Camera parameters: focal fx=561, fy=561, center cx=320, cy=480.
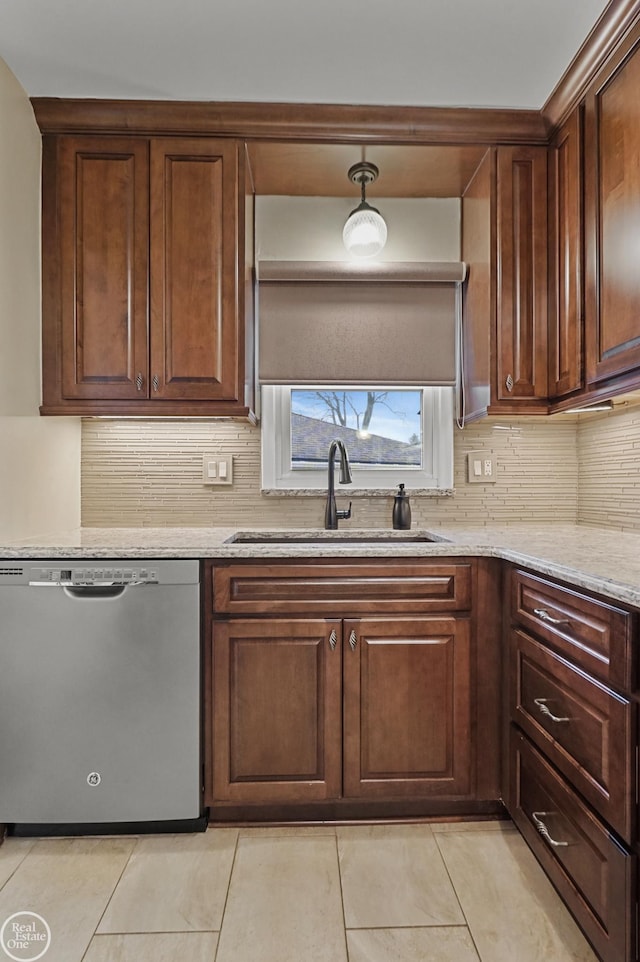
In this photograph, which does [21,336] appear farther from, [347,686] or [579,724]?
[579,724]

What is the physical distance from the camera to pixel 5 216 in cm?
185

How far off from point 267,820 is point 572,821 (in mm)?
944

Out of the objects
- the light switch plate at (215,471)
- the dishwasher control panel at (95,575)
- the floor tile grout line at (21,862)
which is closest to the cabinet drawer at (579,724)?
the dishwasher control panel at (95,575)

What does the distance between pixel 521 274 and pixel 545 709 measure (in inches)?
60.2

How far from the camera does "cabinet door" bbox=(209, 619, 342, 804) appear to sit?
1762 millimetres

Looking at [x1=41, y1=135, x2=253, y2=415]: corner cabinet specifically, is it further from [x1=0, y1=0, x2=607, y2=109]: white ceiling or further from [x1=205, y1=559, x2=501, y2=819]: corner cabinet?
[x1=205, y1=559, x2=501, y2=819]: corner cabinet

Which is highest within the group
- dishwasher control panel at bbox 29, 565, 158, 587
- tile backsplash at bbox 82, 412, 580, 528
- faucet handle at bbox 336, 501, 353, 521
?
tile backsplash at bbox 82, 412, 580, 528

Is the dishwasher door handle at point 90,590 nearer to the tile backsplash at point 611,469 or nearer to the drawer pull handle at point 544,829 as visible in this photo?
the drawer pull handle at point 544,829

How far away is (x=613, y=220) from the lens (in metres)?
1.73

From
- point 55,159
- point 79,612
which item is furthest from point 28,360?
point 79,612

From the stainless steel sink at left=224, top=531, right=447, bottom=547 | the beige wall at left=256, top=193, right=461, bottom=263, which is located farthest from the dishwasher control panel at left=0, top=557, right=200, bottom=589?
the beige wall at left=256, top=193, right=461, bottom=263

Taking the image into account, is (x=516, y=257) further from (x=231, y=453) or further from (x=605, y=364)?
(x=231, y=453)

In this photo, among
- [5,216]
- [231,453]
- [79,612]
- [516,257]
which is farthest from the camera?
[231,453]

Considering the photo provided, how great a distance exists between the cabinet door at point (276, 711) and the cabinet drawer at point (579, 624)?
0.58 m
